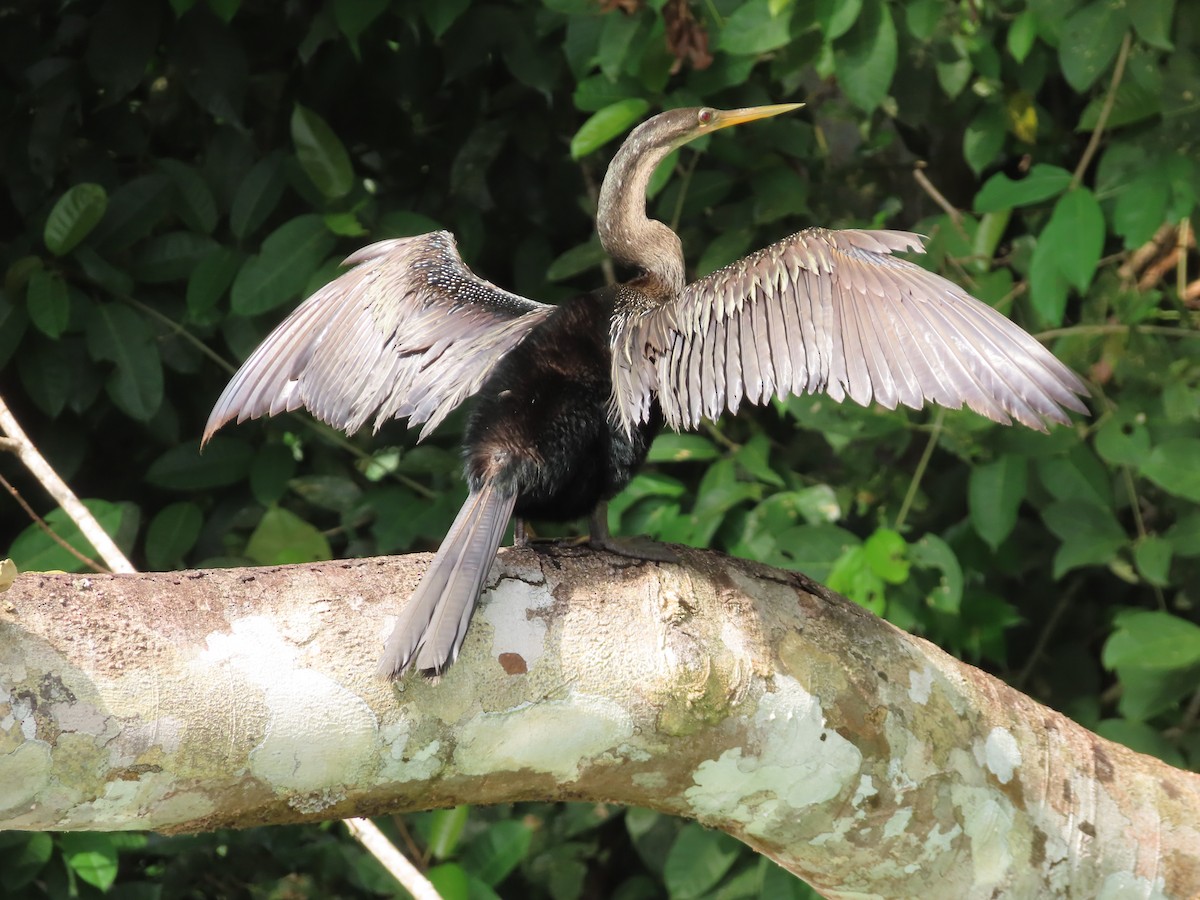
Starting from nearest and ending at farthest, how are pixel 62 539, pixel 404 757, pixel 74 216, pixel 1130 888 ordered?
pixel 404 757
pixel 1130 888
pixel 62 539
pixel 74 216

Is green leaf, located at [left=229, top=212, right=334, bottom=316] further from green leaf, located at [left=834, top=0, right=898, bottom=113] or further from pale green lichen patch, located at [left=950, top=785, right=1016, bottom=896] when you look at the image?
pale green lichen patch, located at [left=950, top=785, right=1016, bottom=896]

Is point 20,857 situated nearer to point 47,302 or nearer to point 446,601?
point 47,302

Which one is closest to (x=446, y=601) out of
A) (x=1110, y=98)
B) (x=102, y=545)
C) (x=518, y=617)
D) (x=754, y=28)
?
(x=518, y=617)

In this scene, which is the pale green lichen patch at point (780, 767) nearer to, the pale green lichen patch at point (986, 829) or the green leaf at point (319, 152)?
the pale green lichen patch at point (986, 829)

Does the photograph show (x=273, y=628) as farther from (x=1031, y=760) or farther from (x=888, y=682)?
(x=1031, y=760)

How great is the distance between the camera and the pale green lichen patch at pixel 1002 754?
162 centimetres

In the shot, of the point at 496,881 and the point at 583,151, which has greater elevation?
the point at 583,151

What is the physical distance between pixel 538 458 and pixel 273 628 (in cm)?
58

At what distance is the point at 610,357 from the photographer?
1.97 metres

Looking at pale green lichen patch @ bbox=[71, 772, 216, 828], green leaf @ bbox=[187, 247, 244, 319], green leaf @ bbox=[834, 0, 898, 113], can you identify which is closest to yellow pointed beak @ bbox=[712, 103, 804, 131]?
green leaf @ bbox=[834, 0, 898, 113]

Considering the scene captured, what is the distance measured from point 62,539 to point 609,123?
1.18 metres

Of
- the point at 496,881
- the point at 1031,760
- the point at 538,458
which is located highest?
the point at 538,458

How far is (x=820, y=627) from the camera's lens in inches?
62.6

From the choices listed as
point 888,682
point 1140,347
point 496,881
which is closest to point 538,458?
point 888,682
